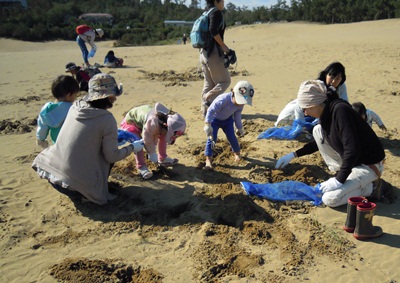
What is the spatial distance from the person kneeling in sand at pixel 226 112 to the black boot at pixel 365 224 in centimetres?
171

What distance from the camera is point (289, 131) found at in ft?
18.2

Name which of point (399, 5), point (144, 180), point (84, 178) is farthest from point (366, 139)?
point (399, 5)

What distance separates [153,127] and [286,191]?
161 cm

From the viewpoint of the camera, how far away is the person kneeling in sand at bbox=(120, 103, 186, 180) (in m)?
3.89

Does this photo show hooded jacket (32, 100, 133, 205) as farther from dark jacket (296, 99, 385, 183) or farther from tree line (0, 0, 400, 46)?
tree line (0, 0, 400, 46)

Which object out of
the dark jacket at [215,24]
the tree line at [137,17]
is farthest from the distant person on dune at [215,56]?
the tree line at [137,17]

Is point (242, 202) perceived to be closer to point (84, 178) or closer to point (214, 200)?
point (214, 200)

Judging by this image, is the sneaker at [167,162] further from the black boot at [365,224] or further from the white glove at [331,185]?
the black boot at [365,224]

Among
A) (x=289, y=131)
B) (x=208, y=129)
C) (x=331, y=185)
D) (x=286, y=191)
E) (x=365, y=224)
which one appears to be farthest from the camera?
(x=289, y=131)

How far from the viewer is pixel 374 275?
2.75 metres

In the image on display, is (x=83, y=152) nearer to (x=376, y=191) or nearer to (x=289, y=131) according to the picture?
(x=376, y=191)

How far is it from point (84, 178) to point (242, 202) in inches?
63.0

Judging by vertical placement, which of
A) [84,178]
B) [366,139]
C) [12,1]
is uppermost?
[12,1]

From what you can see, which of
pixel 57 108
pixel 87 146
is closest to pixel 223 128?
pixel 87 146
